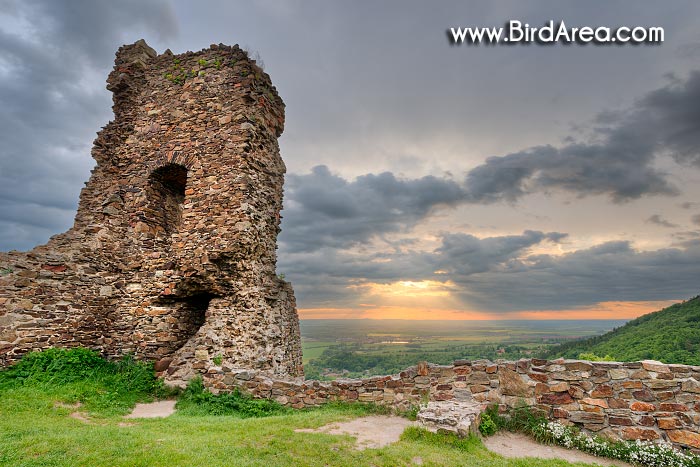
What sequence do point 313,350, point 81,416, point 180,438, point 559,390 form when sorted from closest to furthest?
1. point 180,438
2. point 559,390
3. point 81,416
4. point 313,350

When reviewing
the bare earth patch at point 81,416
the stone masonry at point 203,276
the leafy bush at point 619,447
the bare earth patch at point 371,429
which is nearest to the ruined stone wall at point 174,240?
the stone masonry at point 203,276

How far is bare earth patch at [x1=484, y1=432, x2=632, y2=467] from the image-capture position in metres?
6.18

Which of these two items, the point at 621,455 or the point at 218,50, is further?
the point at 218,50

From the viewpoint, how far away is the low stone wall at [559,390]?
6.60 metres

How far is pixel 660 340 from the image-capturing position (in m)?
15.0

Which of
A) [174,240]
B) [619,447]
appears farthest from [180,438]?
[619,447]

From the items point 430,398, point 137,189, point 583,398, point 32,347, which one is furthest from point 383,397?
point 137,189

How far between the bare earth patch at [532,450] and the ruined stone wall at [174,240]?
6.80 meters

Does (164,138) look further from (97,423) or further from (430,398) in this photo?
(430,398)

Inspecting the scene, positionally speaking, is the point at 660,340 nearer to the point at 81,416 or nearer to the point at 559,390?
the point at 559,390

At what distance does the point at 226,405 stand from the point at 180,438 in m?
2.75

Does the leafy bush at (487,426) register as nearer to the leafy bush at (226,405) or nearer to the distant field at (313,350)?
the leafy bush at (226,405)

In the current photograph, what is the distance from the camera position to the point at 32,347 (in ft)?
31.8

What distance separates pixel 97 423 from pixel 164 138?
942 cm
